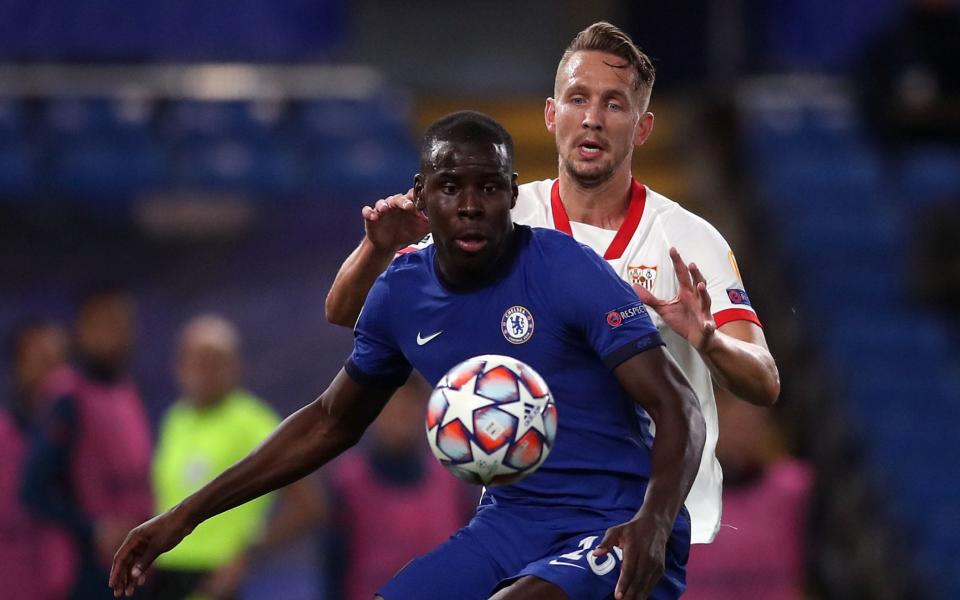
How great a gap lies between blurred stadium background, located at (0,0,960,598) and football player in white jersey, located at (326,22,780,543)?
135 inches

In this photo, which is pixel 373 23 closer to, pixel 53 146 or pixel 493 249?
pixel 53 146

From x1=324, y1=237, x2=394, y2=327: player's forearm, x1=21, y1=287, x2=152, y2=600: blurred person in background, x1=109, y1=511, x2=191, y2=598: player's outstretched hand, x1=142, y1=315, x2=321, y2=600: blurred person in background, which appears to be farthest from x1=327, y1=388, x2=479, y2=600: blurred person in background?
x1=109, y1=511, x2=191, y2=598: player's outstretched hand

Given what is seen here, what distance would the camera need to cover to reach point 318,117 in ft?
35.5

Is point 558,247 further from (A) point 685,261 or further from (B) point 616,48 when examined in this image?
(B) point 616,48

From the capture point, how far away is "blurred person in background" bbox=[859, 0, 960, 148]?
11.3 meters

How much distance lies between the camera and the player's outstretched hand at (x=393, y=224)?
4258mm

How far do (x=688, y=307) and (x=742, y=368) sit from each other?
23 cm

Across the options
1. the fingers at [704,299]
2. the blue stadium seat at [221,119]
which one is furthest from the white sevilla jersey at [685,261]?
the blue stadium seat at [221,119]

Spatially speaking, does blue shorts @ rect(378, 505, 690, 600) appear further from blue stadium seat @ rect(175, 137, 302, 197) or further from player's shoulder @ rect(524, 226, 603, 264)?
blue stadium seat @ rect(175, 137, 302, 197)

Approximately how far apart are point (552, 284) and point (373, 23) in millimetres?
9643

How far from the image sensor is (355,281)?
4430 mm

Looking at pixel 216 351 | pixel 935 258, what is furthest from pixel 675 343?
pixel 935 258

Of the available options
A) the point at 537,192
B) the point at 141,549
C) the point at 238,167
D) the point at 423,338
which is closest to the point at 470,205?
the point at 423,338

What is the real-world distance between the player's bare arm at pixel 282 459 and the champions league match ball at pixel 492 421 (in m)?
0.56
